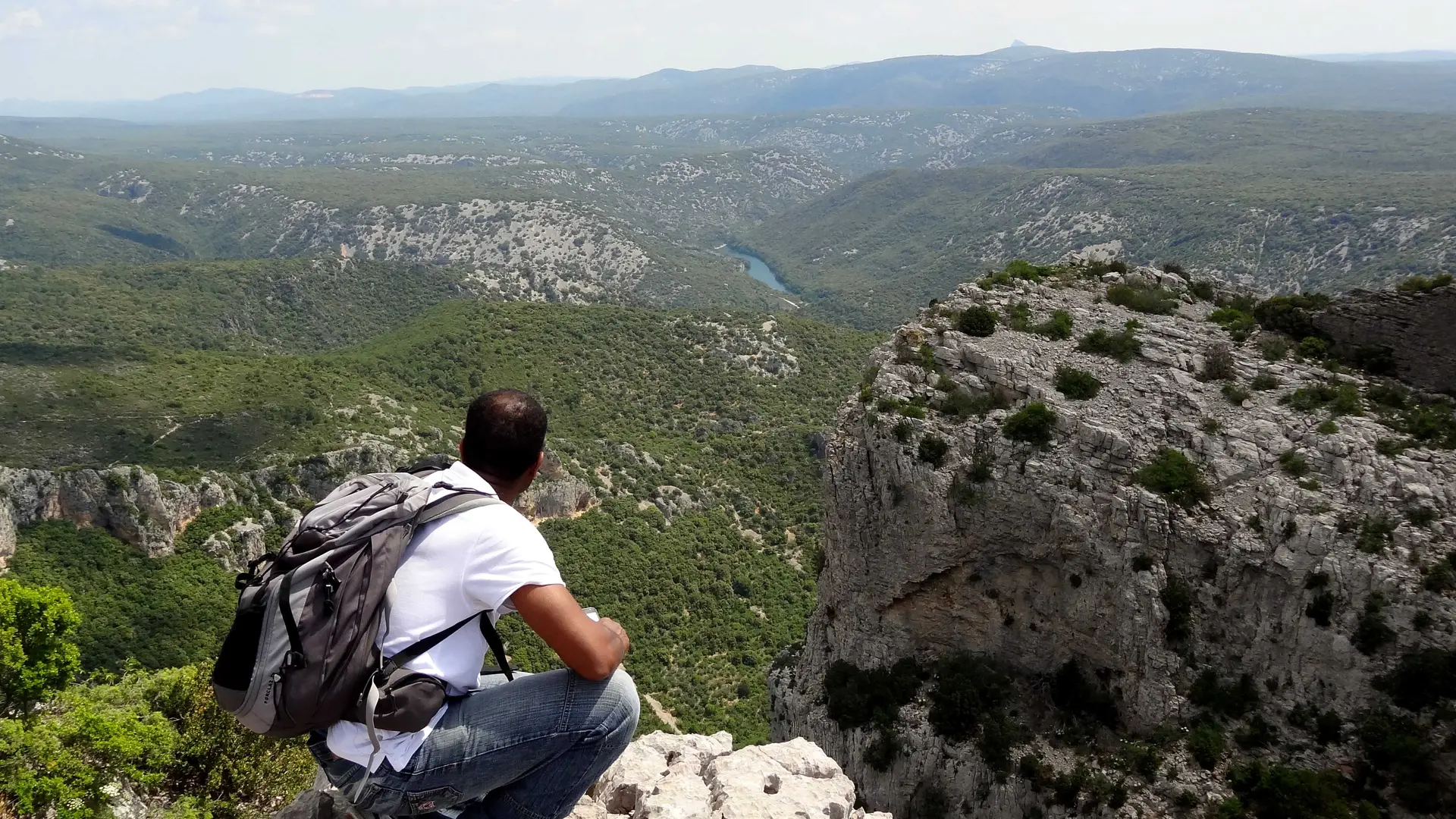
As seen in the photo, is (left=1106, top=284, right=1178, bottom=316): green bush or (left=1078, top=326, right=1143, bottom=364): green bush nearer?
(left=1078, top=326, right=1143, bottom=364): green bush

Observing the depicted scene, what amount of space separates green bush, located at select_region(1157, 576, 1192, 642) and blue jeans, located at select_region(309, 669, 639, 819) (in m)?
15.5

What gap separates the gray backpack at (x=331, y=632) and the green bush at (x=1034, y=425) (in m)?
16.5

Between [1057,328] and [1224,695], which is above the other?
[1057,328]

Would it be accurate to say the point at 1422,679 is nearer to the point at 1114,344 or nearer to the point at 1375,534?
the point at 1375,534

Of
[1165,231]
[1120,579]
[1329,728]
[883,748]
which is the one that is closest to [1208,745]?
[1329,728]

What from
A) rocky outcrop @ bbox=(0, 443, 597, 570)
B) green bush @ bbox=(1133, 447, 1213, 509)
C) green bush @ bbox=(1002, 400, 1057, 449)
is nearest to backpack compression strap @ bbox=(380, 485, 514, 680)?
green bush @ bbox=(1002, 400, 1057, 449)

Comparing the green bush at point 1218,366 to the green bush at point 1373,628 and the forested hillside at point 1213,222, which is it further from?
the forested hillside at point 1213,222

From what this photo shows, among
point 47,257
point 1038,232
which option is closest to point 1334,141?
point 1038,232

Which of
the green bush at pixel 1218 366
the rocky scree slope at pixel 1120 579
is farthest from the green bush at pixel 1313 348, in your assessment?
the green bush at pixel 1218 366

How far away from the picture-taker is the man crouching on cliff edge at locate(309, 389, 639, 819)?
3959mm

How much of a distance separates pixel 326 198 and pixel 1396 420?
21077cm

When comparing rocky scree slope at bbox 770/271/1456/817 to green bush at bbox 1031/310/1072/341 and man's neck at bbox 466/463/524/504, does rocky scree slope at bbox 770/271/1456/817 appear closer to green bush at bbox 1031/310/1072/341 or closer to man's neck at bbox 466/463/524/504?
green bush at bbox 1031/310/1072/341

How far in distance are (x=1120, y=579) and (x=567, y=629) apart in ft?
53.1

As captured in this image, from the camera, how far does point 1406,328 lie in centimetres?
1845
